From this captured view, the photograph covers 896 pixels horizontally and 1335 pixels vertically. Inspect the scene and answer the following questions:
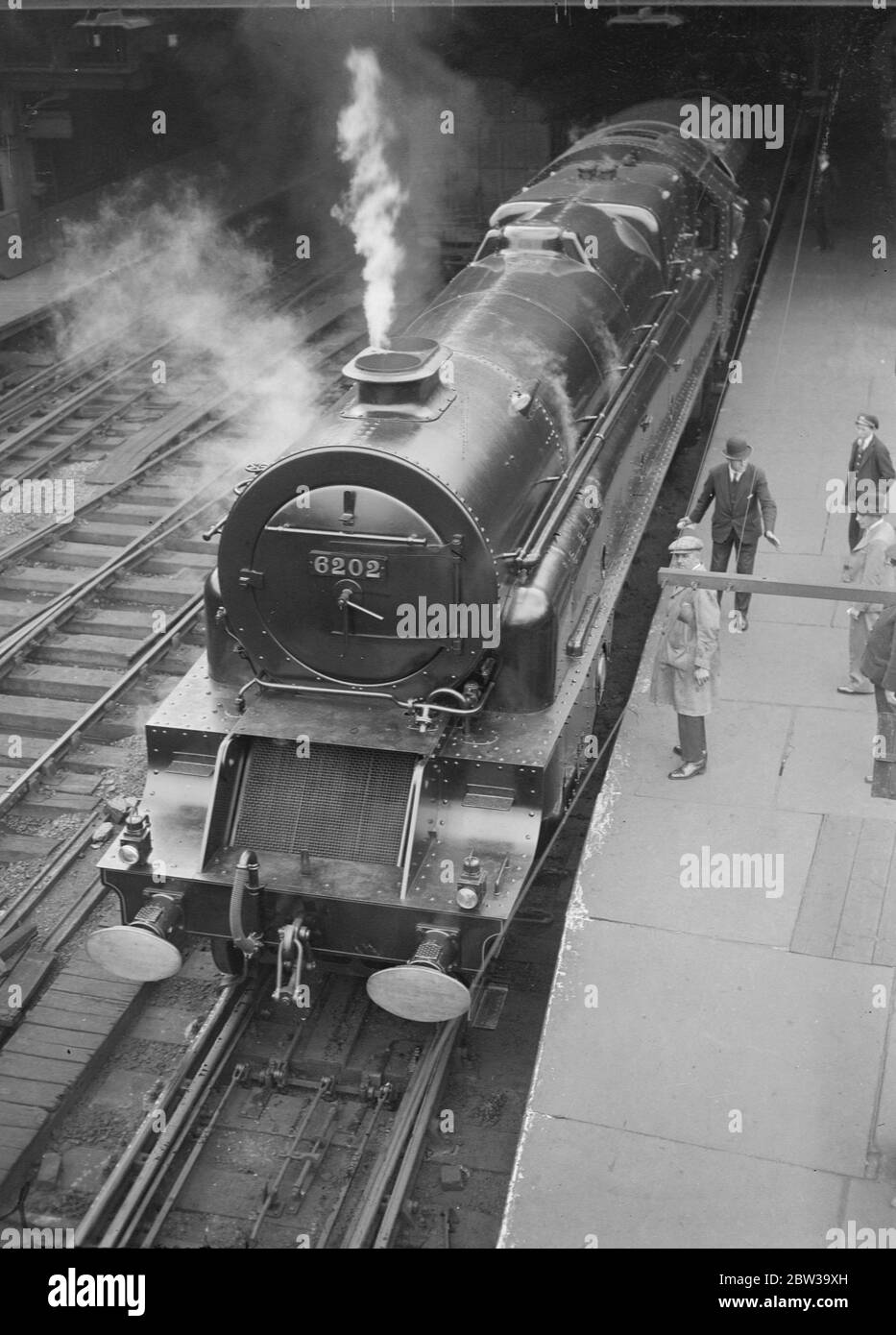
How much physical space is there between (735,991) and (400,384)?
3.27 meters

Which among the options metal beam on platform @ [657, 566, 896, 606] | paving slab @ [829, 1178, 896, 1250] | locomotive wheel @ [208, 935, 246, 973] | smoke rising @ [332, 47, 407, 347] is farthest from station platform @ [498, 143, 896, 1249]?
smoke rising @ [332, 47, 407, 347]

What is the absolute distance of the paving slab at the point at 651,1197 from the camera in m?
5.23

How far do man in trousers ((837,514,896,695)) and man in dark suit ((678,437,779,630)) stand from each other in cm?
61

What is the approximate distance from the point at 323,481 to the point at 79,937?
2.95 metres

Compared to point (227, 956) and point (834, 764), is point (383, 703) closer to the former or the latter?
point (227, 956)

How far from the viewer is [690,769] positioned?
7910 mm

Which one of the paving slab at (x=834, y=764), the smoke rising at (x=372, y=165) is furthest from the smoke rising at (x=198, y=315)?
the paving slab at (x=834, y=764)

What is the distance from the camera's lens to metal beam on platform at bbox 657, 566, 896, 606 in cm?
474

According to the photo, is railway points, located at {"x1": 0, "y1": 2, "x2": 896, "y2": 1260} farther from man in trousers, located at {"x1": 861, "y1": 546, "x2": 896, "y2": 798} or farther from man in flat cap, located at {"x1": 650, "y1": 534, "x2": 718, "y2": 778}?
man in trousers, located at {"x1": 861, "y1": 546, "x2": 896, "y2": 798}

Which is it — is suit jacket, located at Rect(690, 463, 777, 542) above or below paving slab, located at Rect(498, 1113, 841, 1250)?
above

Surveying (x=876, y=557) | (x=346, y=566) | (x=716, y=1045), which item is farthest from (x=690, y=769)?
(x=346, y=566)

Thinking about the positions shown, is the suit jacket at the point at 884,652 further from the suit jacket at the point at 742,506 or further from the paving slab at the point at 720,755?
the suit jacket at the point at 742,506
